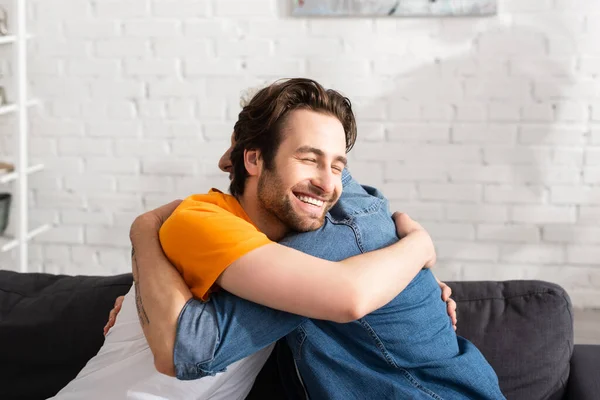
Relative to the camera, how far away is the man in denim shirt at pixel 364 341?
60.8 inches

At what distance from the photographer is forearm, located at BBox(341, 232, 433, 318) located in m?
1.47

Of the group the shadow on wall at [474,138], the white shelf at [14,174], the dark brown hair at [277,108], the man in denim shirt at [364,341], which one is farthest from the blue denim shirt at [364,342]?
the white shelf at [14,174]

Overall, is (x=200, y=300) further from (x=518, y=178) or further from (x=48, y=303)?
(x=518, y=178)

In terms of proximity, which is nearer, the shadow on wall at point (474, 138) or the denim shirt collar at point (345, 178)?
the denim shirt collar at point (345, 178)

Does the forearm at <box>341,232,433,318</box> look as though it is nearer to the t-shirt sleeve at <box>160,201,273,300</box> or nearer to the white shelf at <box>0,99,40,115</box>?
the t-shirt sleeve at <box>160,201,273,300</box>

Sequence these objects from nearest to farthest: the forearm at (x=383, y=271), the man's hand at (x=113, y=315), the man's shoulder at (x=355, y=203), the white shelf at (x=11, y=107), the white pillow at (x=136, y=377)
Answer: the forearm at (x=383, y=271) → the white pillow at (x=136, y=377) → the man's shoulder at (x=355, y=203) → the man's hand at (x=113, y=315) → the white shelf at (x=11, y=107)

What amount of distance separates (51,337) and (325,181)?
77 cm

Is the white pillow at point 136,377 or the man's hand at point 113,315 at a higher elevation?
the man's hand at point 113,315

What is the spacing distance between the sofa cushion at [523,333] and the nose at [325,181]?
46cm

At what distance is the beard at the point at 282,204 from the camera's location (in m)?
1.65

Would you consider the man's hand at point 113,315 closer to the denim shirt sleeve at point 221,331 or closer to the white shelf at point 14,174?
the denim shirt sleeve at point 221,331

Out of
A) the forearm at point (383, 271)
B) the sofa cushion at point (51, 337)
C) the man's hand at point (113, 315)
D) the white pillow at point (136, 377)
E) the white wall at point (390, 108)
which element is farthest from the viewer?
the white wall at point (390, 108)

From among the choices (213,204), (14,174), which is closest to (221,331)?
(213,204)

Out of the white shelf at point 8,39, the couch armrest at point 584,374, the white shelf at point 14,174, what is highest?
the white shelf at point 8,39
